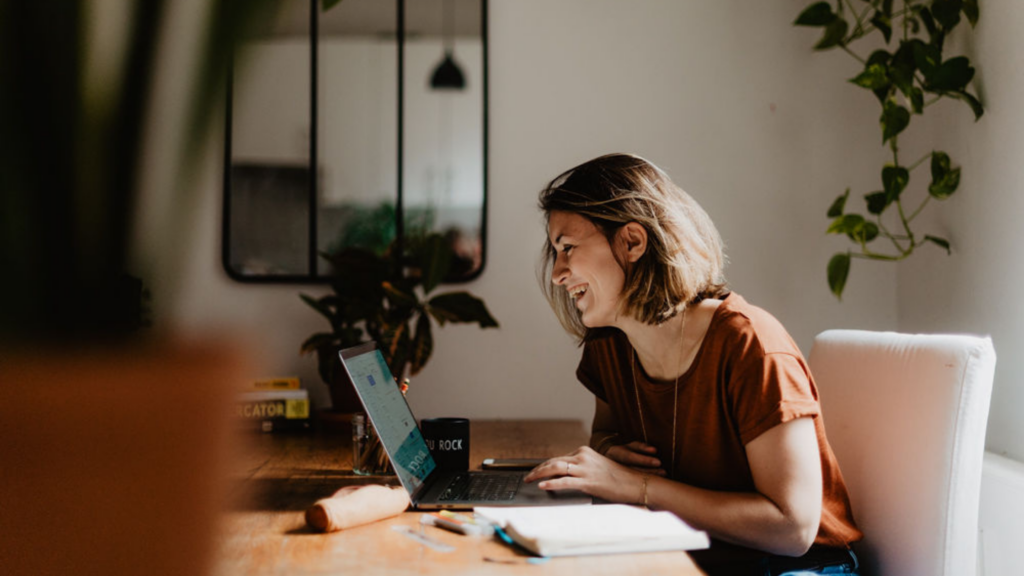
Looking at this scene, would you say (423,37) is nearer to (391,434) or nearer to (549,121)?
(549,121)

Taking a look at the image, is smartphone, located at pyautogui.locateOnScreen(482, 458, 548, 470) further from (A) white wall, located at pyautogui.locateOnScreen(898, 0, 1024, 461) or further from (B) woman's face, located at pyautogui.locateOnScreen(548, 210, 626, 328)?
(A) white wall, located at pyautogui.locateOnScreen(898, 0, 1024, 461)

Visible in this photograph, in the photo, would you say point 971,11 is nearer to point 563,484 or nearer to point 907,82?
point 907,82

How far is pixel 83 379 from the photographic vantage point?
0.15 metres

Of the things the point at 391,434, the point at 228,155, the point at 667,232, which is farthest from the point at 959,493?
the point at 228,155

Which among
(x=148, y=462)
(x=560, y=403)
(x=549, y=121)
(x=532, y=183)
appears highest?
(x=549, y=121)

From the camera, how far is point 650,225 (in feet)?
4.61

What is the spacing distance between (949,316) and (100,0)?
7.80ft

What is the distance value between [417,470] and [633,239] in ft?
1.80

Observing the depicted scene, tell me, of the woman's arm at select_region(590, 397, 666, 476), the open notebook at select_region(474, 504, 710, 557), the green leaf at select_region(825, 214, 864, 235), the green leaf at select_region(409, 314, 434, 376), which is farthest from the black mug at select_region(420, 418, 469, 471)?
the green leaf at select_region(825, 214, 864, 235)

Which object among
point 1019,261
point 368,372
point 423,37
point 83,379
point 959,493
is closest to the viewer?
point 83,379

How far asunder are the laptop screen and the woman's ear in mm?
490

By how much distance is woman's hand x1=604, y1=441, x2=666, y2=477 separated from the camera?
133 centimetres

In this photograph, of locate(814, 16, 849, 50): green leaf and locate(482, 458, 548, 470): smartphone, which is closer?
locate(482, 458, 548, 470): smartphone

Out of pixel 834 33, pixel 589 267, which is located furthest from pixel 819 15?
pixel 589 267
